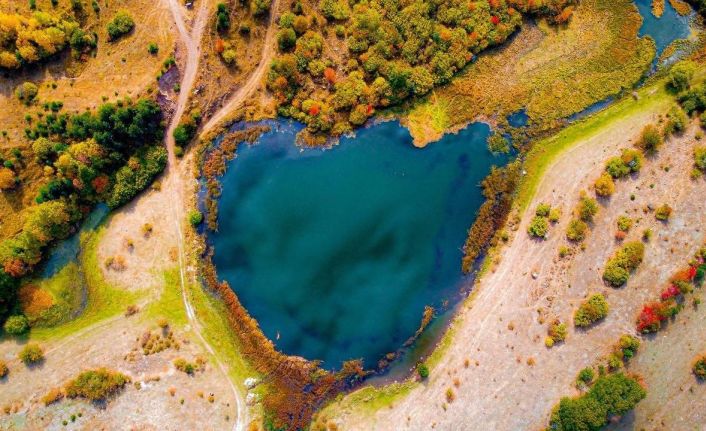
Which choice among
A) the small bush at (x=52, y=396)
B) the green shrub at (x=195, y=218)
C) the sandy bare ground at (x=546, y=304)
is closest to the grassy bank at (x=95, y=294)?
the small bush at (x=52, y=396)

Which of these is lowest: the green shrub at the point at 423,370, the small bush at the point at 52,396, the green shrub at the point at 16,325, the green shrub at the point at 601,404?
the green shrub at the point at 601,404

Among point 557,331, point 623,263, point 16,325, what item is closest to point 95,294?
point 16,325

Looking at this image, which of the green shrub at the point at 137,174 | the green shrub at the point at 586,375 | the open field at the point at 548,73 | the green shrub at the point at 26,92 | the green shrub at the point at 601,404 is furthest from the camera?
the open field at the point at 548,73

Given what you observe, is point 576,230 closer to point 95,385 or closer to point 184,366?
point 184,366

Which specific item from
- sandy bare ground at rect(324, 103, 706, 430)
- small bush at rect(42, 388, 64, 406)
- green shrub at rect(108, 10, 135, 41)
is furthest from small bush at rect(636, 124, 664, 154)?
small bush at rect(42, 388, 64, 406)

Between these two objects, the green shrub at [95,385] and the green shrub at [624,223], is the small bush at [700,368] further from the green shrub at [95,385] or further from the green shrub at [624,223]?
the green shrub at [95,385]

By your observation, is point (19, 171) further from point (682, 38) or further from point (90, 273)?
point (682, 38)

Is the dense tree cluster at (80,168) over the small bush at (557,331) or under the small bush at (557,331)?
over
